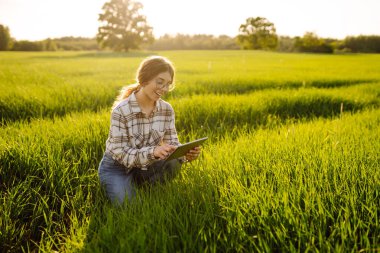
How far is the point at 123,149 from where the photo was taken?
9.15 feet

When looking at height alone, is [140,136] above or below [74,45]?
below

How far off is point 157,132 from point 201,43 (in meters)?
79.6

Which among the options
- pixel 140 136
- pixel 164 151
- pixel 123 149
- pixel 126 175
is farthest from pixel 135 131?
pixel 164 151

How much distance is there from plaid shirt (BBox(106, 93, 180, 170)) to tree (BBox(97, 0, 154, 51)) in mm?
54455

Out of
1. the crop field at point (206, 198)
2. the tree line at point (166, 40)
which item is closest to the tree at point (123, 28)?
the tree line at point (166, 40)

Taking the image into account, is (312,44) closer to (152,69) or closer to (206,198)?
(152,69)

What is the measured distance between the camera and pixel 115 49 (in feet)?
181

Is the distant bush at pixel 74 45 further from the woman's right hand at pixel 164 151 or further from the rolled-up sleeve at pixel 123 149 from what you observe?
the woman's right hand at pixel 164 151

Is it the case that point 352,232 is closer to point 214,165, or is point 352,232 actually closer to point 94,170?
point 214,165

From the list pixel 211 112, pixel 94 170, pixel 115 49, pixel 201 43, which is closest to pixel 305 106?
pixel 211 112

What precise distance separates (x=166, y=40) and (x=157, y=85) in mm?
83575

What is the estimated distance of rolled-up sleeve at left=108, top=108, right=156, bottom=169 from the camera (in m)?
2.68

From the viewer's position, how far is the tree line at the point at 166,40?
181 feet

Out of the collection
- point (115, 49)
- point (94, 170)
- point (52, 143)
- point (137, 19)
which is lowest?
point (94, 170)
